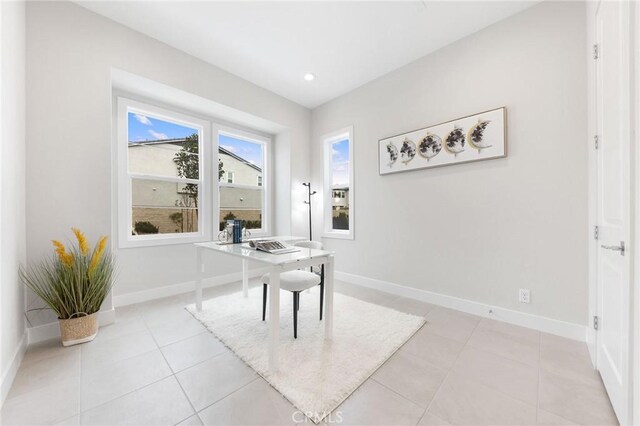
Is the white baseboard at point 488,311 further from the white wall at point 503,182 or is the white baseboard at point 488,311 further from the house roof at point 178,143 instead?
the house roof at point 178,143

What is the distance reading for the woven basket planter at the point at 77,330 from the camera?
1979 millimetres

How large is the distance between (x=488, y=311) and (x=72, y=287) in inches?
151

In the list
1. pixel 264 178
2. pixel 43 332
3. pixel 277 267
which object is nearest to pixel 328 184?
pixel 264 178

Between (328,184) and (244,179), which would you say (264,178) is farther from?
(328,184)

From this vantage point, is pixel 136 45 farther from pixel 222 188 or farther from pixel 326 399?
pixel 326 399

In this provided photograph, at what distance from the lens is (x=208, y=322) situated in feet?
7.79

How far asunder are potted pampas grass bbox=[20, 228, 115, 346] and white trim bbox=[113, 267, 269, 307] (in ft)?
2.39

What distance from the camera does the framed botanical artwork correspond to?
7.97ft

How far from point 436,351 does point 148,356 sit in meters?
2.23

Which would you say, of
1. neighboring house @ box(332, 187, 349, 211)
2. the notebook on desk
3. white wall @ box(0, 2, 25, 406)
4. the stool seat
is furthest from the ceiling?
the stool seat

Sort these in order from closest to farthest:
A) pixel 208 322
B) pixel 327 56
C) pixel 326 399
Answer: pixel 326 399, pixel 208 322, pixel 327 56

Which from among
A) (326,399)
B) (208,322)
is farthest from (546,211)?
(208,322)

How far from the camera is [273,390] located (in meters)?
1.49

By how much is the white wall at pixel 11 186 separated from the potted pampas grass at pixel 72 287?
148 mm
